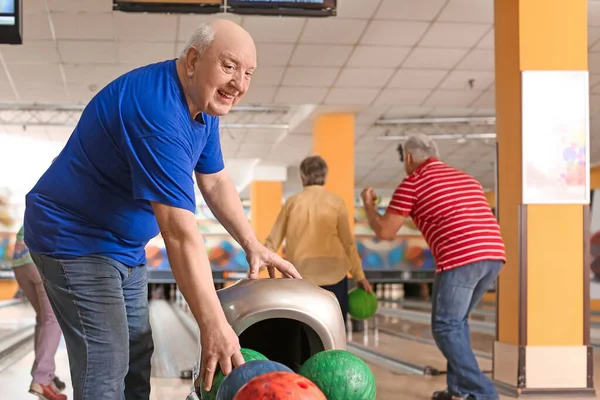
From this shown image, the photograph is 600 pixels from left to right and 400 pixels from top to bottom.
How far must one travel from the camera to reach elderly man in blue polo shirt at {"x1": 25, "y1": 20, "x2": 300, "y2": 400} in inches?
66.2

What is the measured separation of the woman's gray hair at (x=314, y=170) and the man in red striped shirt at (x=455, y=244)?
103 centimetres

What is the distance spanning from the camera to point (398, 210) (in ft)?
12.2

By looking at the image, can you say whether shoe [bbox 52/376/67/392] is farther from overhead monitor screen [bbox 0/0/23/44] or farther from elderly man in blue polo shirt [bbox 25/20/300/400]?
elderly man in blue polo shirt [bbox 25/20/300/400]

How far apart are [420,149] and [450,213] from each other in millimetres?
383

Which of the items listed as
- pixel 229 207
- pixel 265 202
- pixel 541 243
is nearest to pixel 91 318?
pixel 229 207

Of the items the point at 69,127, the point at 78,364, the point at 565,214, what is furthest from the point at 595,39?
the point at 69,127

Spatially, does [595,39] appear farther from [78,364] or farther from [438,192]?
[78,364]

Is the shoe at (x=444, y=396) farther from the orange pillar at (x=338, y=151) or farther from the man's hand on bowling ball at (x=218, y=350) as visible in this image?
the orange pillar at (x=338, y=151)

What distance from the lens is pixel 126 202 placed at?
1.83 metres

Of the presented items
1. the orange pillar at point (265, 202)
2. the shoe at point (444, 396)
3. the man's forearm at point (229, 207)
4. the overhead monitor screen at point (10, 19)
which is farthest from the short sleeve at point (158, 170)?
the orange pillar at point (265, 202)

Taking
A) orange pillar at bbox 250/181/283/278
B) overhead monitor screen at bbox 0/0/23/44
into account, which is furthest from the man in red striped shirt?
orange pillar at bbox 250/181/283/278

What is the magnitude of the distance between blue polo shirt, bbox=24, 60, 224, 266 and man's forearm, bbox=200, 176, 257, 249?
1.15 ft

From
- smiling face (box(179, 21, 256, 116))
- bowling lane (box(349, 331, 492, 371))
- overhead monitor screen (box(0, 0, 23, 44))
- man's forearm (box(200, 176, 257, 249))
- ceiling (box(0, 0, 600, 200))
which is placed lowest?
bowling lane (box(349, 331, 492, 371))

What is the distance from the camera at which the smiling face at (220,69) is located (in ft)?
5.64
